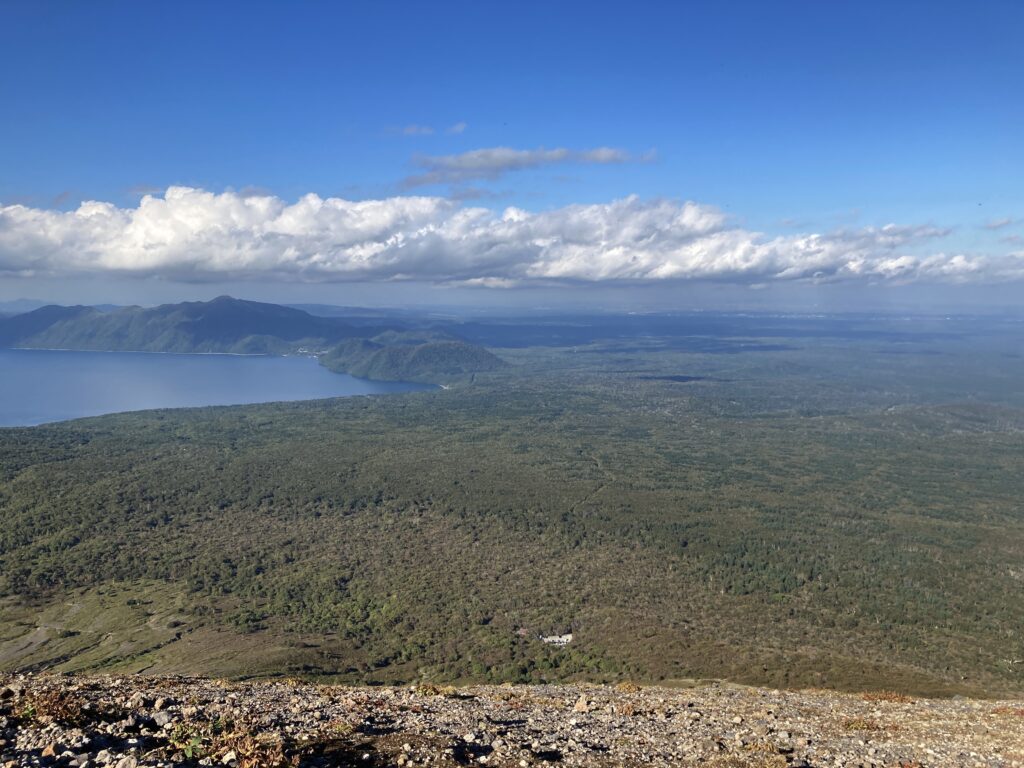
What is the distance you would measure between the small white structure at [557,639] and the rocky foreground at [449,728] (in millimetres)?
29248

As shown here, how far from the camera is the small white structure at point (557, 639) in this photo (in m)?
49.1

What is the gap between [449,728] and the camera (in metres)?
14.6

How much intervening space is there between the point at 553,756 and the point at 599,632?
4000 cm

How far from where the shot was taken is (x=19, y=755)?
34.3ft

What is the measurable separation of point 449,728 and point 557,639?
123 feet

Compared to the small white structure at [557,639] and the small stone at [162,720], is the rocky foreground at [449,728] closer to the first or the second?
the small stone at [162,720]

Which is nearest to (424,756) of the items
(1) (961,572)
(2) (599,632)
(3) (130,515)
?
(2) (599,632)

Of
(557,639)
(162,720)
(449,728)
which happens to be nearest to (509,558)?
(557,639)

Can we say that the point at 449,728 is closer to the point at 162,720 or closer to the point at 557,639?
the point at 162,720

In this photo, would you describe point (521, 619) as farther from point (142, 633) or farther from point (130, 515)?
point (130, 515)

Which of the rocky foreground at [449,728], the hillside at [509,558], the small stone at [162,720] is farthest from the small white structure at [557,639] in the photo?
the small stone at [162,720]

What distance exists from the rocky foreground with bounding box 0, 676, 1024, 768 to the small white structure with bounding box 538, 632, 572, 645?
29.2 meters

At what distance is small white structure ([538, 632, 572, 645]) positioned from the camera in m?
49.1

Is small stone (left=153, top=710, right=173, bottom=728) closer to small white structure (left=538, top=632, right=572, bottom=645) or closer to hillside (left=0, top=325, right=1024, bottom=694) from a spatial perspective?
hillside (left=0, top=325, right=1024, bottom=694)
